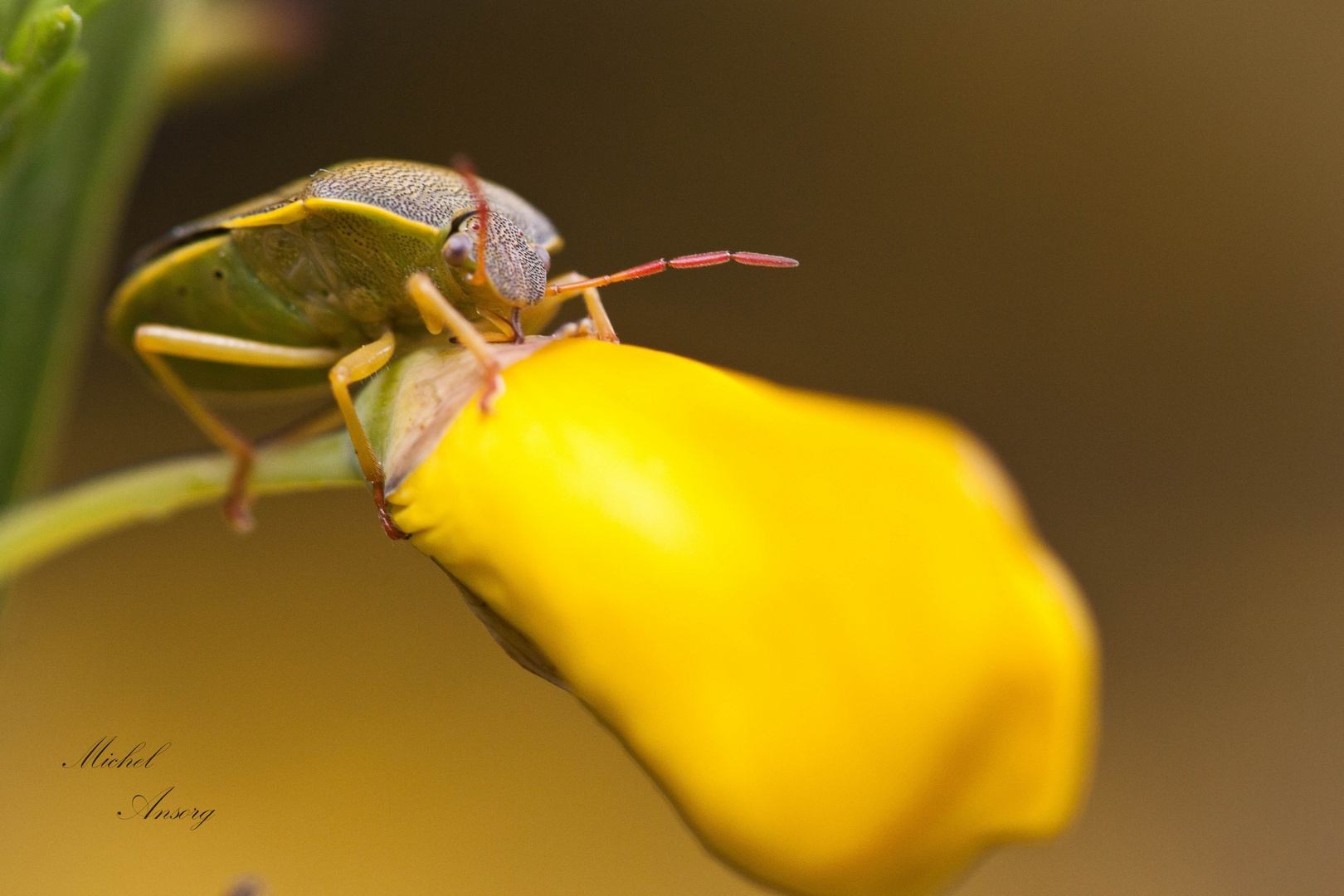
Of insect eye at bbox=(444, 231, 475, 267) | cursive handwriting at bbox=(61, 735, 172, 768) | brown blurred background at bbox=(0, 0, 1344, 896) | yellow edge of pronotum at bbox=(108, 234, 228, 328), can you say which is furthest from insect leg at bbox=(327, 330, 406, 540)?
brown blurred background at bbox=(0, 0, 1344, 896)

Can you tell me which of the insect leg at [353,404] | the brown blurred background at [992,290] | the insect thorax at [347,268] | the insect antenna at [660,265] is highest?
the insect thorax at [347,268]

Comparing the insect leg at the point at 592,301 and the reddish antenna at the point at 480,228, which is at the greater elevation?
the reddish antenna at the point at 480,228

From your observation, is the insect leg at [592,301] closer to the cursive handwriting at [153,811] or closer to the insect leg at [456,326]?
the insect leg at [456,326]

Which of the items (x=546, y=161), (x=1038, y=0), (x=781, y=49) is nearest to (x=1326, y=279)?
(x=1038, y=0)

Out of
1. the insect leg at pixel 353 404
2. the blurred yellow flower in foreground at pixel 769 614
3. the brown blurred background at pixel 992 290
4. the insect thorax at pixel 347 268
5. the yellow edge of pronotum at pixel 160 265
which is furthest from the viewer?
the brown blurred background at pixel 992 290

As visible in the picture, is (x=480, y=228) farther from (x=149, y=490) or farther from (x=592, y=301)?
(x=149, y=490)

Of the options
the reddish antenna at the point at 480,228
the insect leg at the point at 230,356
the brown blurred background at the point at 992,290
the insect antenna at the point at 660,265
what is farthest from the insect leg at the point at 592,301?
the brown blurred background at the point at 992,290

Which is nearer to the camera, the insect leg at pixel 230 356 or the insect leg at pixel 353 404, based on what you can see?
the insect leg at pixel 353 404
